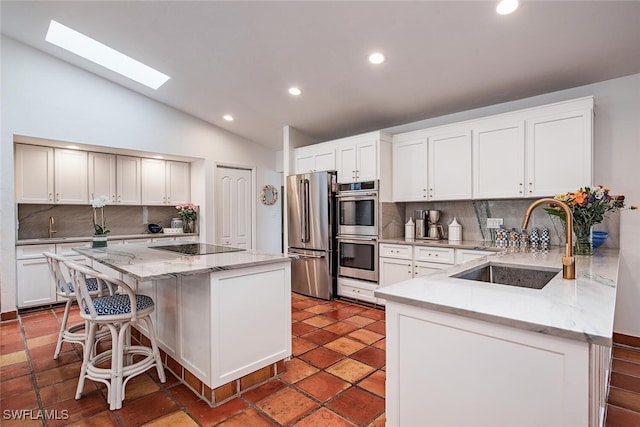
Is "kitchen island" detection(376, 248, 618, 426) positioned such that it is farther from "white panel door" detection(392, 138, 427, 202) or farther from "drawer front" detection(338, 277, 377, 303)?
"drawer front" detection(338, 277, 377, 303)

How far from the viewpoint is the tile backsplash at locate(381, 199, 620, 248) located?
123 inches

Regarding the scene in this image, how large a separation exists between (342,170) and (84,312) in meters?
3.14

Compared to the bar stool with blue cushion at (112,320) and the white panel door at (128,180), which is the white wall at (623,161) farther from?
the white panel door at (128,180)

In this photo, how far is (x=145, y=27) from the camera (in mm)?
2988

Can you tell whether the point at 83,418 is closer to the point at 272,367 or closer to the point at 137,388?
the point at 137,388

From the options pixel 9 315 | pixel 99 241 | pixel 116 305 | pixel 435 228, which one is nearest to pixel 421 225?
pixel 435 228

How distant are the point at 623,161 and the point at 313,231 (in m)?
3.34

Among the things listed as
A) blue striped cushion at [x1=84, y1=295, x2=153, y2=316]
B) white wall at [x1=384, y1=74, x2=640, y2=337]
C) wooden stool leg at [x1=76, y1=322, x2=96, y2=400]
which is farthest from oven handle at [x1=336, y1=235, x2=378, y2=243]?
wooden stool leg at [x1=76, y1=322, x2=96, y2=400]

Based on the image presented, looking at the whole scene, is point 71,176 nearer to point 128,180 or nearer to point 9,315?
point 128,180

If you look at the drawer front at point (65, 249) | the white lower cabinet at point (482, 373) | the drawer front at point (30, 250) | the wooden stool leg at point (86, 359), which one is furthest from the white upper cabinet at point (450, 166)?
the drawer front at point (30, 250)

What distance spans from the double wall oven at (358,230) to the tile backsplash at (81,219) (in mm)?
3238

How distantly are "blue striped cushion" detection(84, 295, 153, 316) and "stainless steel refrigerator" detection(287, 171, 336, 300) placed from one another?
96.8 inches

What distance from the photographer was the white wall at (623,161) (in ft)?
9.16

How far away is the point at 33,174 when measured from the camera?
4074 mm
